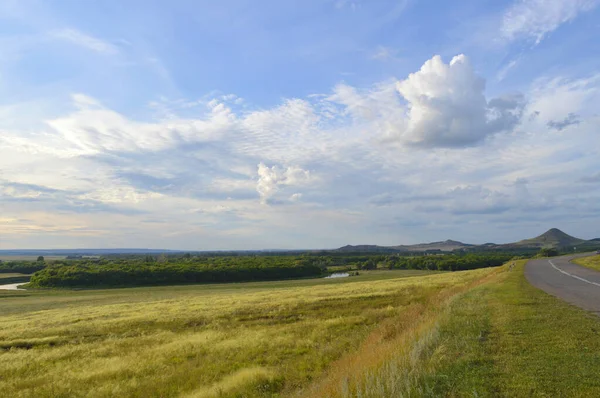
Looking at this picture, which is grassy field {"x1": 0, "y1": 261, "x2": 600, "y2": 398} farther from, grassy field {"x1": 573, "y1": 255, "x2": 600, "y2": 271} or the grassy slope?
grassy field {"x1": 573, "y1": 255, "x2": 600, "y2": 271}

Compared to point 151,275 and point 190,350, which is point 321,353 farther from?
point 151,275

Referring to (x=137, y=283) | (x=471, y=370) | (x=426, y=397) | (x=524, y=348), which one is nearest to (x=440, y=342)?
(x=524, y=348)

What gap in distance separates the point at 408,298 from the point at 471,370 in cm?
2399

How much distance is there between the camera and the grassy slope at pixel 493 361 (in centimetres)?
726

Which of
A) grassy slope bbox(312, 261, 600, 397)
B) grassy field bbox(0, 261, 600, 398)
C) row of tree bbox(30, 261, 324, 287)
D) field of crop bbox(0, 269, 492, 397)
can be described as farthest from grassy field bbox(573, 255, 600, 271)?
row of tree bbox(30, 261, 324, 287)

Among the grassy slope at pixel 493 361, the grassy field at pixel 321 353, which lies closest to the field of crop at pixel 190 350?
the grassy field at pixel 321 353

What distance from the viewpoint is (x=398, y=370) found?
28.3 feet

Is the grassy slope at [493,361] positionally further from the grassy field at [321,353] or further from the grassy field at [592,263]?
the grassy field at [592,263]

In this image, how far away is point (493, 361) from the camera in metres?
8.91

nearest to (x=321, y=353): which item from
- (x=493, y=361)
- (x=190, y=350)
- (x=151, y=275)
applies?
(x=190, y=350)

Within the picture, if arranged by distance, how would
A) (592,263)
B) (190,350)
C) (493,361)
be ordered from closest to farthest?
(493,361) < (190,350) < (592,263)

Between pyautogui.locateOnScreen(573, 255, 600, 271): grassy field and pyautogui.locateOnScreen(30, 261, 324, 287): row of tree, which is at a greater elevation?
pyautogui.locateOnScreen(573, 255, 600, 271): grassy field

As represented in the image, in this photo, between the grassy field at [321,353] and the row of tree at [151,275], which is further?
the row of tree at [151,275]

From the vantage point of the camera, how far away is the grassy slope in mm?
7258
